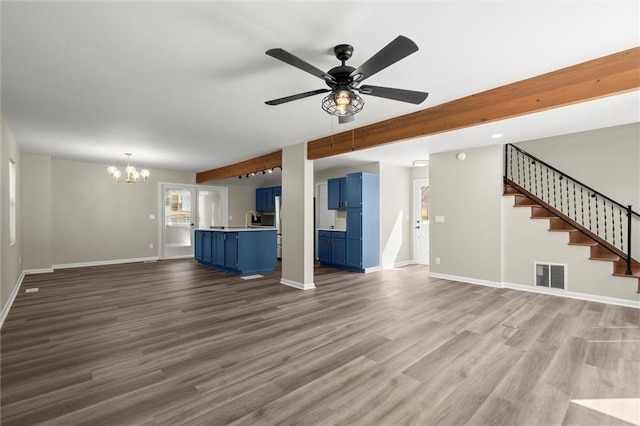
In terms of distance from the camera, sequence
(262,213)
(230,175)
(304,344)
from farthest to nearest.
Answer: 1. (262,213)
2. (230,175)
3. (304,344)

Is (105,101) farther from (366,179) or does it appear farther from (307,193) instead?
(366,179)

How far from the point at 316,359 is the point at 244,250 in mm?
4014

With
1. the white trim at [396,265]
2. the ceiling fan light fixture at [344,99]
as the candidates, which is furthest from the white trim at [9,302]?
the white trim at [396,265]

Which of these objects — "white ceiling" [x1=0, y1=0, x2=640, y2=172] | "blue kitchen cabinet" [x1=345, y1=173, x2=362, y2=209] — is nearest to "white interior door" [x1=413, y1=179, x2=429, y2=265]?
"blue kitchen cabinet" [x1=345, y1=173, x2=362, y2=209]

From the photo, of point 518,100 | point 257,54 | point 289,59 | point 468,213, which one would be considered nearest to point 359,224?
point 468,213

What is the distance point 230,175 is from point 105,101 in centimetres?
422

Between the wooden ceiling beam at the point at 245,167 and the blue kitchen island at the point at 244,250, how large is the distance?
1347mm

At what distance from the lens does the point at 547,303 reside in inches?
168

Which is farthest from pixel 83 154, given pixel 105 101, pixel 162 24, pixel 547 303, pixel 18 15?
pixel 547 303

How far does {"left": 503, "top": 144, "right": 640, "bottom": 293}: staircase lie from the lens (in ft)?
14.9

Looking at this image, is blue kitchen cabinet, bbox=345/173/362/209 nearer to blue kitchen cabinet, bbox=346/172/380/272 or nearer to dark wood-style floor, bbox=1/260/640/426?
blue kitchen cabinet, bbox=346/172/380/272

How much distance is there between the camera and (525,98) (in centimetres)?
282

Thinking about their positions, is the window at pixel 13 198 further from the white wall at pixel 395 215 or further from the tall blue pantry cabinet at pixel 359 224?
the white wall at pixel 395 215

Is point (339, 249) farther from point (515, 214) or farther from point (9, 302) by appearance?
point (9, 302)
